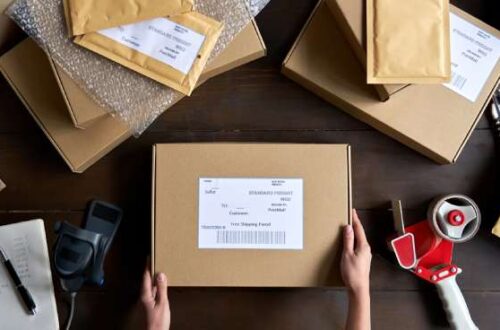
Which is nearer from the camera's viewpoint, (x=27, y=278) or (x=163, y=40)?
(x=163, y=40)

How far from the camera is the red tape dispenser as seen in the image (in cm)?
79

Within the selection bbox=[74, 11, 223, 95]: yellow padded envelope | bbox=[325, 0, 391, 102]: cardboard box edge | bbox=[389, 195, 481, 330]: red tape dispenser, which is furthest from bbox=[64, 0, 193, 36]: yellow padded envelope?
bbox=[389, 195, 481, 330]: red tape dispenser

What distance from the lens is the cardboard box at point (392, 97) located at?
2.59 feet

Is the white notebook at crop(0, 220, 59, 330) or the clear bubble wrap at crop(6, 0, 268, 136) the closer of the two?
the clear bubble wrap at crop(6, 0, 268, 136)

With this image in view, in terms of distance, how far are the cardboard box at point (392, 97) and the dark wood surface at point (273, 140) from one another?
0.16ft

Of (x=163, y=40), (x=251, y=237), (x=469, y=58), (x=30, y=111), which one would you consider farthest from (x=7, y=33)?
(x=469, y=58)

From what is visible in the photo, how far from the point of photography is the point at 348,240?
0.75 metres

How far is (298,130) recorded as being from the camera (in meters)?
0.86

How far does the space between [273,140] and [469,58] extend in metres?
0.33

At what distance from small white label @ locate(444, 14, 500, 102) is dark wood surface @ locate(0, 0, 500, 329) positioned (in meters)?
0.08

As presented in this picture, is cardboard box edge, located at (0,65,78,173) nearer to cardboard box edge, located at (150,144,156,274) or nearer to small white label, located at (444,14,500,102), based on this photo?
cardboard box edge, located at (150,144,156,274)

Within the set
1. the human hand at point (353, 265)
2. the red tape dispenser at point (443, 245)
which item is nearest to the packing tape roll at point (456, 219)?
the red tape dispenser at point (443, 245)

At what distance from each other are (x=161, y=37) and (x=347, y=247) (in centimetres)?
40

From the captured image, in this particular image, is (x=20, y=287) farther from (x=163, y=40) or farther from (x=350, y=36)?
(x=350, y=36)
